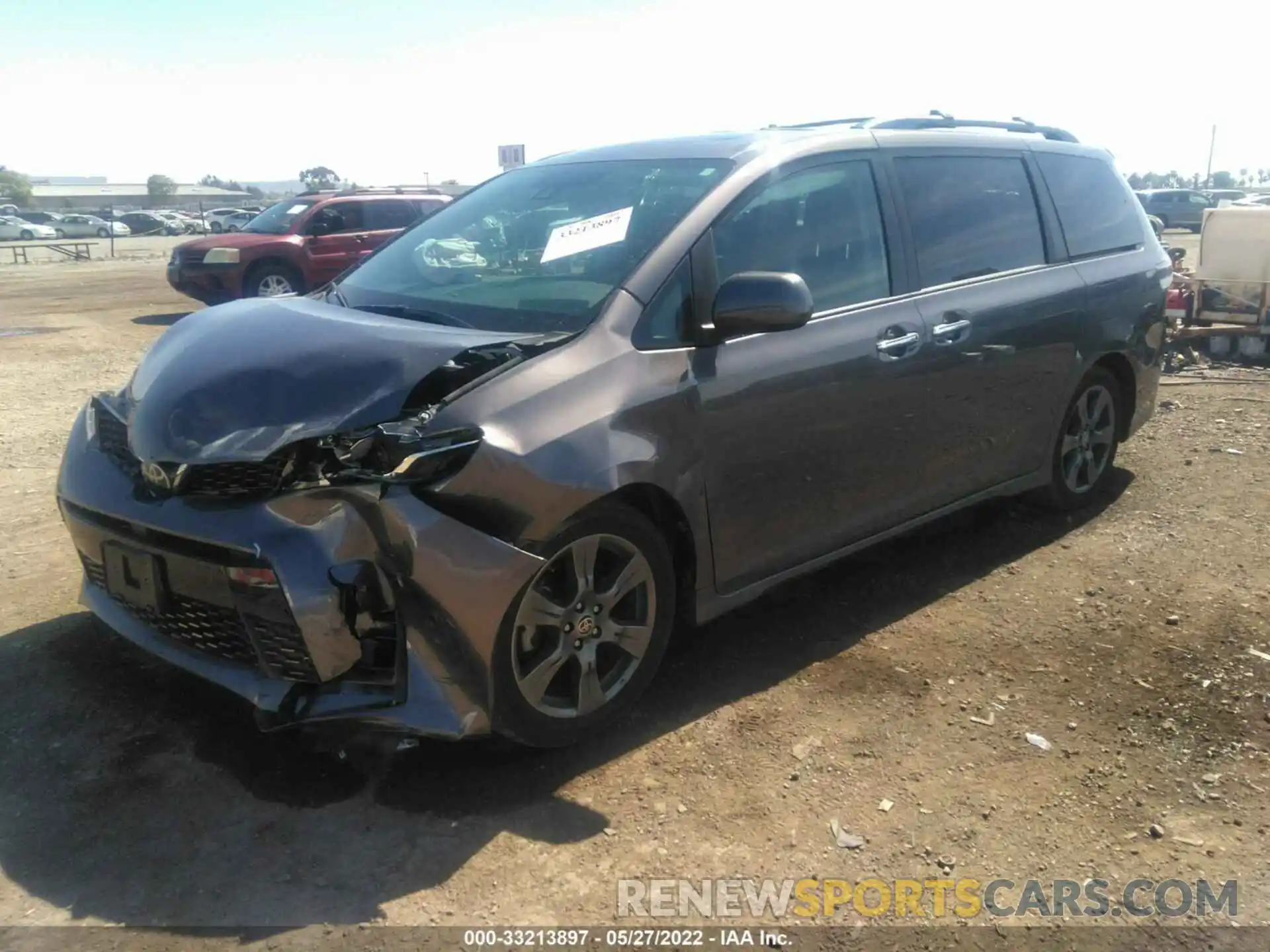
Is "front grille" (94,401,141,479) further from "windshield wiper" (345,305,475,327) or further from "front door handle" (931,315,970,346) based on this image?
"front door handle" (931,315,970,346)

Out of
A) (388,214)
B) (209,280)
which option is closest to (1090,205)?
(388,214)

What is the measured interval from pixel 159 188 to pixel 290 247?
97168mm

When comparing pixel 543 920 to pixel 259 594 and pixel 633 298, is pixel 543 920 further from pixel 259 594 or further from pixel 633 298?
pixel 633 298

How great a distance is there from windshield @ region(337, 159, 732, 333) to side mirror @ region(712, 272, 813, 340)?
0.32m

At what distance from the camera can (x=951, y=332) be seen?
4.29 m

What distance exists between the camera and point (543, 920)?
2.57 m

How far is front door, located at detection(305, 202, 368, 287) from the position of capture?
14.8m

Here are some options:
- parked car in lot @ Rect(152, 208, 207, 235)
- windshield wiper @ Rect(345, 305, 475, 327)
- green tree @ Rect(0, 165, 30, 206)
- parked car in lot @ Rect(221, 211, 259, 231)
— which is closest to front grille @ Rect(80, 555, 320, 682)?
windshield wiper @ Rect(345, 305, 475, 327)

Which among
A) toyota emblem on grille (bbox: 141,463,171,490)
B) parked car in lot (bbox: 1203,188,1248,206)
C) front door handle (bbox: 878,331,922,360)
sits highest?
parked car in lot (bbox: 1203,188,1248,206)

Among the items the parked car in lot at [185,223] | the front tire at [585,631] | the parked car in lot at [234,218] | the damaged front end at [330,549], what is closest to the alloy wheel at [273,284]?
the damaged front end at [330,549]

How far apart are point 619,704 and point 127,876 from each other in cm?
143

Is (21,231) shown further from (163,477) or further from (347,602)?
(347,602)

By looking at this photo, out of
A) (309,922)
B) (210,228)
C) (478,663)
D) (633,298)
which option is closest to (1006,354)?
(633,298)

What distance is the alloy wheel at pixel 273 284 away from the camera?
14.6 metres
